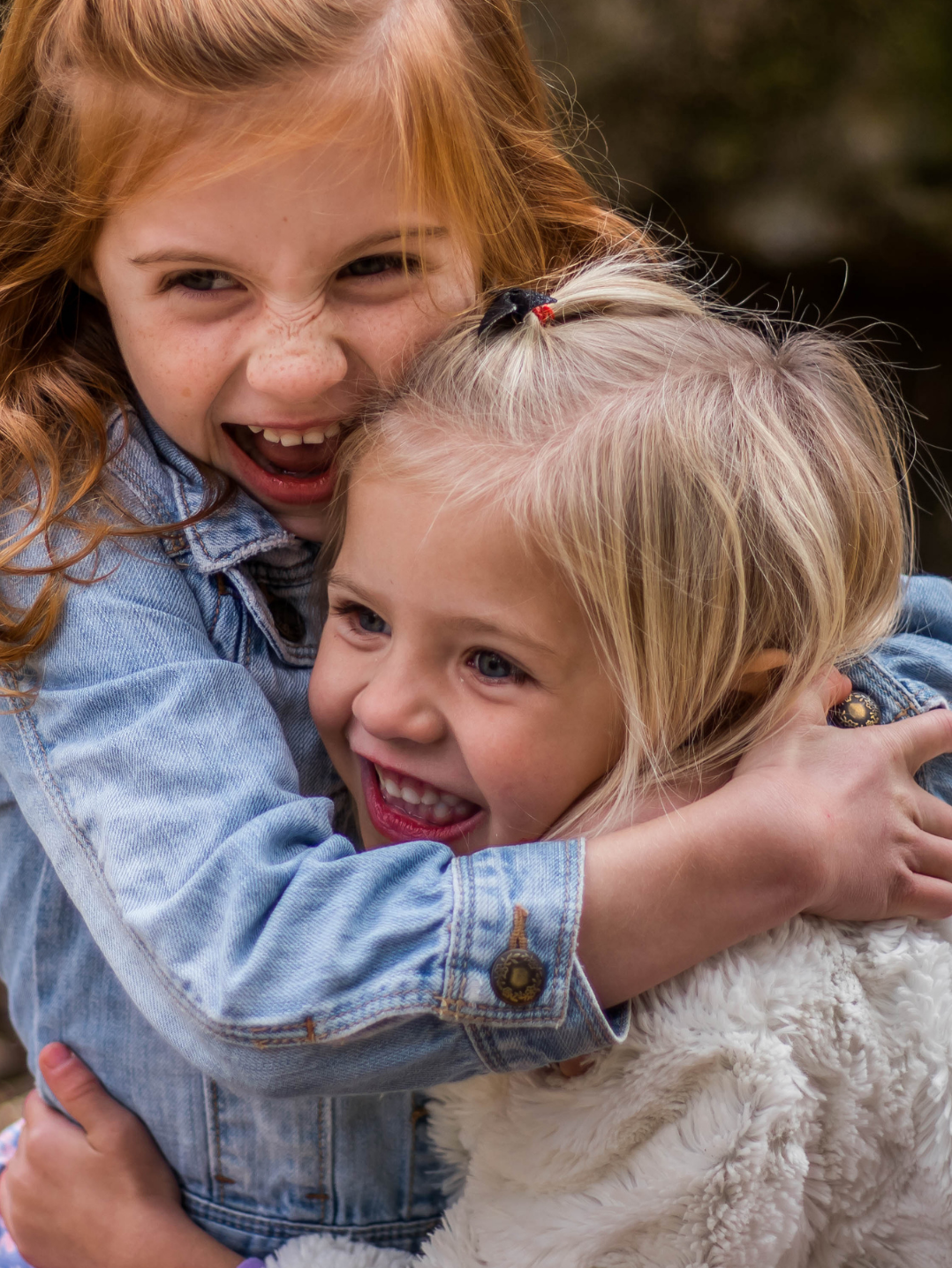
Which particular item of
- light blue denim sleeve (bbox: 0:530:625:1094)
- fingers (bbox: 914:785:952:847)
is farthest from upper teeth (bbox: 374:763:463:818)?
fingers (bbox: 914:785:952:847)

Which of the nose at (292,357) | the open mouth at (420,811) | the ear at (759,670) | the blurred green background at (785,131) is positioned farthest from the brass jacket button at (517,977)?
the blurred green background at (785,131)

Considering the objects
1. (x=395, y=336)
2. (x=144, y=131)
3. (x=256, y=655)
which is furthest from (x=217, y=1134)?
(x=144, y=131)

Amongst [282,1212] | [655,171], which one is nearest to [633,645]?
[282,1212]

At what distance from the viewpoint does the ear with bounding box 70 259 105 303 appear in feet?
3.94

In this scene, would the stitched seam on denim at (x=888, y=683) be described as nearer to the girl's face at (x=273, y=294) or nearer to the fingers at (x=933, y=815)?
the fingers at (x=933, y=815)

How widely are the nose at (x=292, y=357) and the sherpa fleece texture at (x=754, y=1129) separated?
0.64 meters

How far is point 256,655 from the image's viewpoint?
118 cm

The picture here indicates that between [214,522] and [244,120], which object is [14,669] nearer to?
[214,522]

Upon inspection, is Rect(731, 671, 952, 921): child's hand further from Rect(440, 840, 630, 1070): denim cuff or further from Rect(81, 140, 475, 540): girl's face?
Rect(81, 140, 475, 540): girl's face

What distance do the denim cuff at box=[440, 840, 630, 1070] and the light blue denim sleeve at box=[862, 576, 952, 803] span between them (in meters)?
0.46

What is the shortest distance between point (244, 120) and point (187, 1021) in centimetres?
78

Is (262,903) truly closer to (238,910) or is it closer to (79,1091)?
(238,910)

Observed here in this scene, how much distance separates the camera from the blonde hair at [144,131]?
1.03 m

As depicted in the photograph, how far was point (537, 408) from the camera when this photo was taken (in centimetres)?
107
